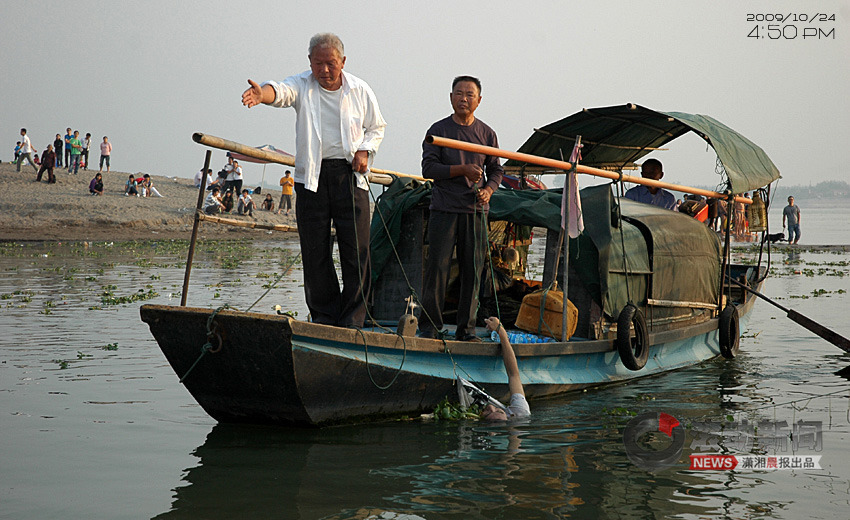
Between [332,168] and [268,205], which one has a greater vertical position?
[268,205]

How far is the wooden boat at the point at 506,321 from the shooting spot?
5.28 meters

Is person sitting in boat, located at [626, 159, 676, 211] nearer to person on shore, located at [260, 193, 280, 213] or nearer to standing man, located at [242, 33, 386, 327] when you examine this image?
standing man, located at [242, 33, 386, 327]

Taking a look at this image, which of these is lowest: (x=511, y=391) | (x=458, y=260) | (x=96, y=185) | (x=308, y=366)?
(x=511, y=391)

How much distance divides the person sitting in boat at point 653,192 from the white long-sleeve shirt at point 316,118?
488 cm

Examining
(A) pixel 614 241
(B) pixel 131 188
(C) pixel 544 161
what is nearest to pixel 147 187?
(B) pixel 131 188

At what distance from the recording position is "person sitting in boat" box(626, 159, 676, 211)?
9.67 m

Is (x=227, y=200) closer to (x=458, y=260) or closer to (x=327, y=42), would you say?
(x=458, y=260)

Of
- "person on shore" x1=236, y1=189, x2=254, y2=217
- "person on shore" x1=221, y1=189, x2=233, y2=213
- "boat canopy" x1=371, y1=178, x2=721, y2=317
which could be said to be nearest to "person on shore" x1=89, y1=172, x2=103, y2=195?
"person on shore" x1=221, y1=189, x2=233, y2=213

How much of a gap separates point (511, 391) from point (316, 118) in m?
2.57

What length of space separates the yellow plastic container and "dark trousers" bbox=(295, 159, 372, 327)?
1.89 m

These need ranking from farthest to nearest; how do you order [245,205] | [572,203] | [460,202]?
[245,205] < [572,203] < [460,202]

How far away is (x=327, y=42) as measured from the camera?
5438mm

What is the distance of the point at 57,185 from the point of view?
1231 inches

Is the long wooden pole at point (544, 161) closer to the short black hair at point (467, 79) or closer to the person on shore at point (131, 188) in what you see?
the short black hair at point (467, 79)
